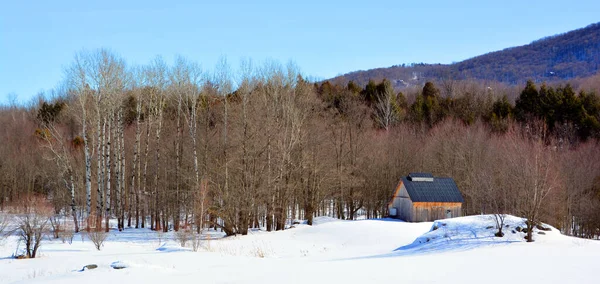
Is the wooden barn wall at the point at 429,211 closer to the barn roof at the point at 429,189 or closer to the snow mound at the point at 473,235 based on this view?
the barn roof at the point at 429,189

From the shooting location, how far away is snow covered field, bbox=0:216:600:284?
1005 cm

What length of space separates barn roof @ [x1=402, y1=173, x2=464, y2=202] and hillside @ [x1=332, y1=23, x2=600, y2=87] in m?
71.8

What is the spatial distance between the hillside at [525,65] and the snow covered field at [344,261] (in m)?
84.7

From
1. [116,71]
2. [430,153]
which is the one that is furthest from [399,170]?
[116,71]

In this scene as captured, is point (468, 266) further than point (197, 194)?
No

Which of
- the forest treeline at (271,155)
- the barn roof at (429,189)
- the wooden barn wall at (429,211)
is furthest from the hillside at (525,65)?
the wooden barn wall at (429,211)

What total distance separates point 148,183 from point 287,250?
19.9m

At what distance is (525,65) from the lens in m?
129

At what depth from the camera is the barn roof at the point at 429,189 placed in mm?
32312

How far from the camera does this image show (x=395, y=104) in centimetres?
5456

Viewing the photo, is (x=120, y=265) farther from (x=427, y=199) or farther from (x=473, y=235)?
(x=427, y=199)

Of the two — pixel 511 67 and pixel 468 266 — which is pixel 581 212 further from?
pixel 511 67

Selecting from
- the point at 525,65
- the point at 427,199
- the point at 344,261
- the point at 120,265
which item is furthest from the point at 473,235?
the point at 525,65

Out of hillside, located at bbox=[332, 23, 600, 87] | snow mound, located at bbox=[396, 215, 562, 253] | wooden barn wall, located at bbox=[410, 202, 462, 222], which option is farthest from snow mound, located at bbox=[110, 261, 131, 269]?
hillside, located at bbox=[332, 23, 600, 87]
